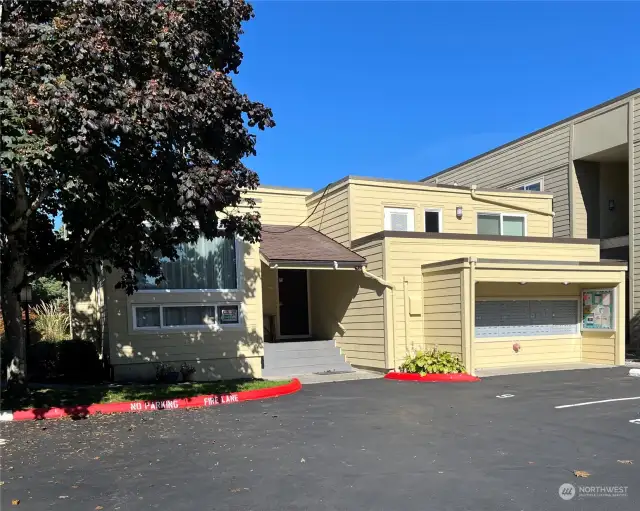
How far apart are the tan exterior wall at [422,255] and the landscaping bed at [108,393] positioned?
3.73 m

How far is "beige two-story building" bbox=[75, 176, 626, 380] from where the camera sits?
40.9ft

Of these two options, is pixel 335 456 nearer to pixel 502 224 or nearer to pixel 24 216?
pixel 24 216

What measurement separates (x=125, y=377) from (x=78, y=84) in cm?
713

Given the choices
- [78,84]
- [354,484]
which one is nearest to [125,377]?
[78,84]

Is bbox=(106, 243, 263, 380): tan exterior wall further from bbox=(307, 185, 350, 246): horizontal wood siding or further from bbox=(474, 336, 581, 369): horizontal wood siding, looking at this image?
bbox=(474, 336, 581, 369): horizontal wood siding

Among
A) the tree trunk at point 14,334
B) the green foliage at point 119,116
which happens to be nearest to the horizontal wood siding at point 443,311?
the green foliage at point 119,116

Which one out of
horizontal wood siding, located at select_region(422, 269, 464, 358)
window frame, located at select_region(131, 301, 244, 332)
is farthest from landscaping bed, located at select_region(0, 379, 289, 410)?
horizontal wood siding, located at select_region(422, 269, 464, 358)

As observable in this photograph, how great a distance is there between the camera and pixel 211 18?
315 inches

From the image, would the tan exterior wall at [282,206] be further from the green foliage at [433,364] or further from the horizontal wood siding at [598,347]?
the horizontal wood siding at [598,347]

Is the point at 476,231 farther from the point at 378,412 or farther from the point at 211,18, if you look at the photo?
the point at 211,18

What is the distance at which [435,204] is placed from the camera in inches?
634

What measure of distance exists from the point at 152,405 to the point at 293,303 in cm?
762

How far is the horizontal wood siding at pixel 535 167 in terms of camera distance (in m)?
18.4

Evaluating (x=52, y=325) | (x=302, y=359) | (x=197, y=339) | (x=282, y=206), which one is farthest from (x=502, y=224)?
(x=52, y=325)
